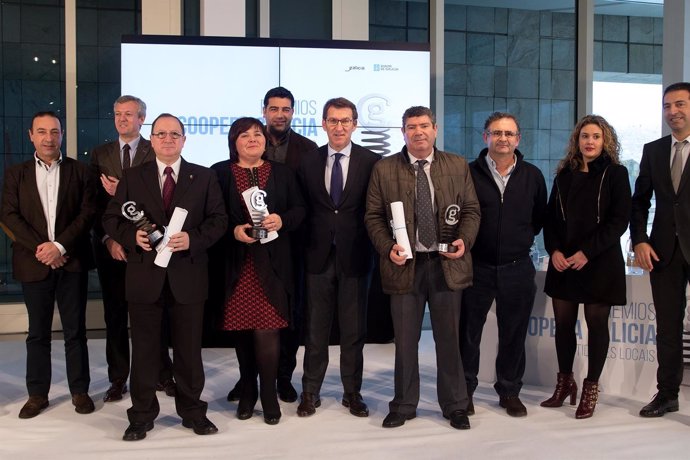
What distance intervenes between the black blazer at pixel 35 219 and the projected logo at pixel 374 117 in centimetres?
253

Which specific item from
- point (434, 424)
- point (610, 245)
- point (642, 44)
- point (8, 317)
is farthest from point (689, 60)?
point (8, 317)

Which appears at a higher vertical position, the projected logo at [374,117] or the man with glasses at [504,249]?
the projected logo at [374,117]

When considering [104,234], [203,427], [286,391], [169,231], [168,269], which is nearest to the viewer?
[169,231]

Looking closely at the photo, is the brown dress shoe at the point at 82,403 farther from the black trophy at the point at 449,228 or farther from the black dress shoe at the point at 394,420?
the black trophy at the point at 449,228

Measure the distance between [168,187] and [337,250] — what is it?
37.4 inches

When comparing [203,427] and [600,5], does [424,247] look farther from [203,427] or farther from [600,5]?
[600,5]

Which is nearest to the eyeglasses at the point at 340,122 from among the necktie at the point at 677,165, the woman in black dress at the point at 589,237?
the woman in black dress at the point at 589,237

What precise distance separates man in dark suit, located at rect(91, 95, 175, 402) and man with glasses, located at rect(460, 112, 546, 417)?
1859 millimetres

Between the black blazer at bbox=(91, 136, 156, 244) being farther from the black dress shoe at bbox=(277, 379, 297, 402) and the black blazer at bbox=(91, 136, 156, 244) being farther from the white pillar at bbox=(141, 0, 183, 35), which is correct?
the white pillar at bbox=(141, 0, 183, 35)

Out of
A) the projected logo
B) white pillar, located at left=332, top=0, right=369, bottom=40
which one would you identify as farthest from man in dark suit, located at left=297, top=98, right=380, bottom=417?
white pillar, located at left=332, top=0, right=369, bottom=40

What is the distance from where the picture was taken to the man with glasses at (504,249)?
406 centimetres

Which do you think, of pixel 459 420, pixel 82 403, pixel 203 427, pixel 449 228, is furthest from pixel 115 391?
pixel 449 228

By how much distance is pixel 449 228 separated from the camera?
3.91 m

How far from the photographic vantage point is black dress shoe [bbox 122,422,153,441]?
3.71 m
